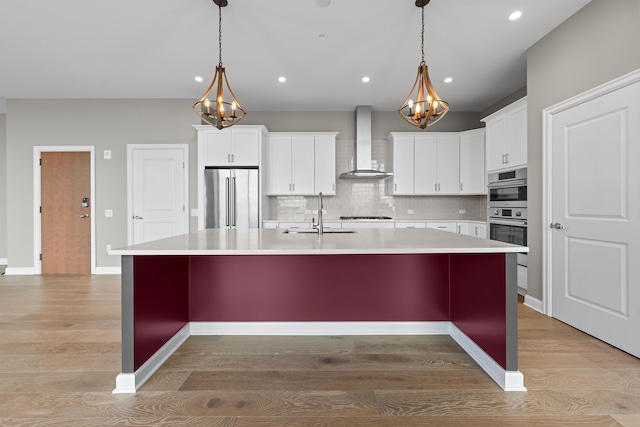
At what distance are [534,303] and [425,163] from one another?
2.64m

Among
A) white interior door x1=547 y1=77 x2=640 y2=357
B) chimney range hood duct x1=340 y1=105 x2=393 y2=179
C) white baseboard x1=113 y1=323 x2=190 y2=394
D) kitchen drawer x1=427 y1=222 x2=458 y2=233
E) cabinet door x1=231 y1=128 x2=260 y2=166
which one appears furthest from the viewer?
chimney range hood duct x1=340 y1=105 x2=393 y2=179

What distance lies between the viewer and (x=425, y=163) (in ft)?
16.8

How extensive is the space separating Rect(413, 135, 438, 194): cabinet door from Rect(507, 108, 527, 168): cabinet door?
137 cm

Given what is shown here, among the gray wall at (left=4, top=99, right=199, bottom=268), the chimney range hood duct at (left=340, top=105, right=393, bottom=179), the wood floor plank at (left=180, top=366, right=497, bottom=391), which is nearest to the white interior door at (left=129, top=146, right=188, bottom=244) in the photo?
the gray wall at (left=4, top=99, right=199, bottom=268)

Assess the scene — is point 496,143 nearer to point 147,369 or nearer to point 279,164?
point 279,164

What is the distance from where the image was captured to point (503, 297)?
1759 mm

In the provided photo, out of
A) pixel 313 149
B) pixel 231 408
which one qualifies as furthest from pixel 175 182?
pixel 231 408

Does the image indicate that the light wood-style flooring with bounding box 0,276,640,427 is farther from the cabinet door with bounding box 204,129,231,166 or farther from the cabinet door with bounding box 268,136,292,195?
the cabinet door with bounding box 268,136,292,195

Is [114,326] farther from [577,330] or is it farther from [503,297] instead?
[577,330]

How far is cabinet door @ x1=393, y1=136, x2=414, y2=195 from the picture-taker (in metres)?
5.13

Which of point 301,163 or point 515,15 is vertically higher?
point 515,15

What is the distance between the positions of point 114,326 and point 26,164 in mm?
3925

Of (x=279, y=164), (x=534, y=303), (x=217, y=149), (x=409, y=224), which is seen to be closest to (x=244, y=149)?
(x=217, y=149)

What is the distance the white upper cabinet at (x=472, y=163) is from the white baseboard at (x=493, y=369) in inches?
131
